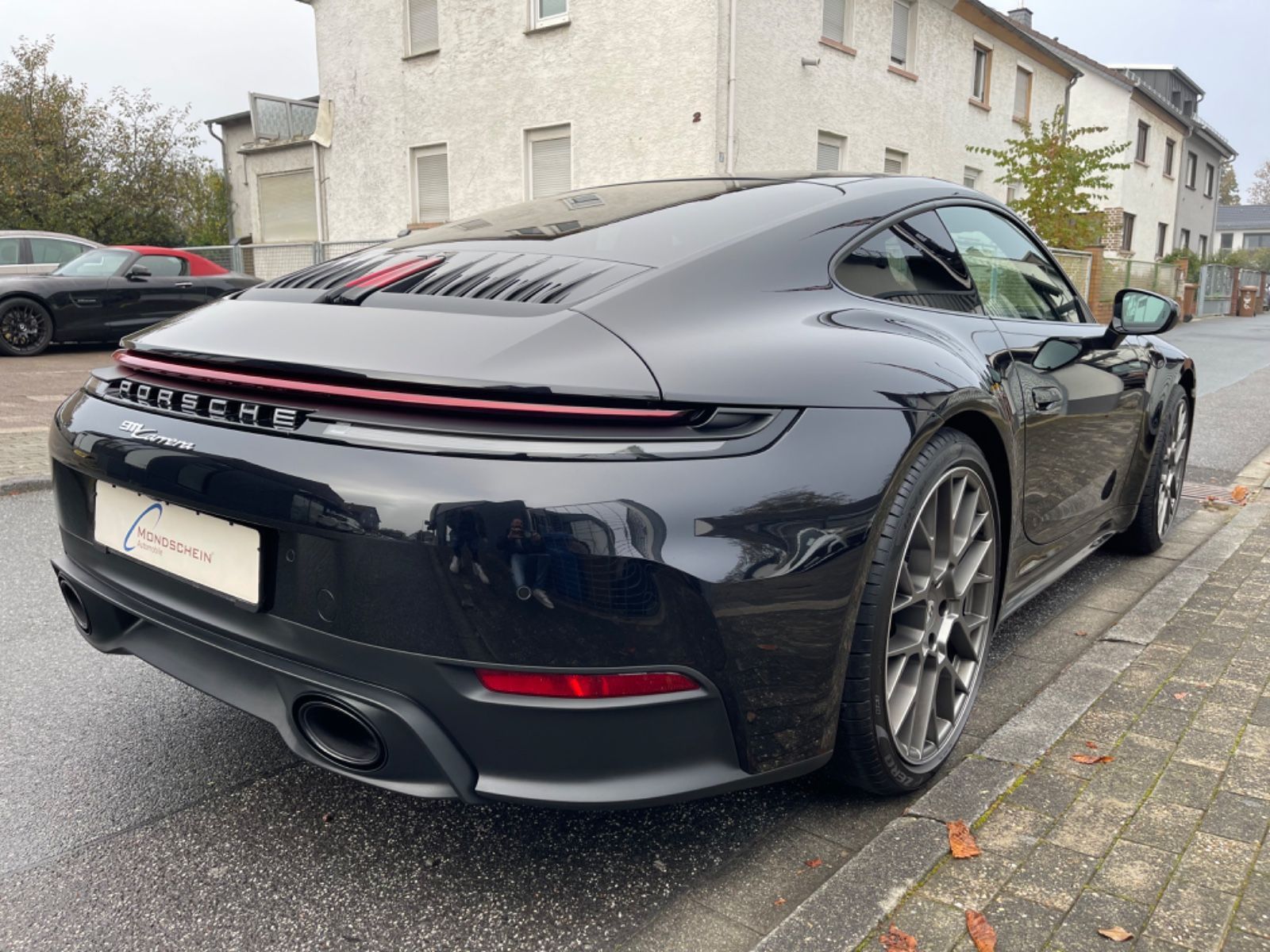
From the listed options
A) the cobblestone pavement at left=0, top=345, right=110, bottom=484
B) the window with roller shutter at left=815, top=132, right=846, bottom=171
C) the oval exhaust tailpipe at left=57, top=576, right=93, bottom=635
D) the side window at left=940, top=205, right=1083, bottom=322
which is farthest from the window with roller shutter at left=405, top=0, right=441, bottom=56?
the oval exhaust tailpipe at left=57, top=576, right=93, bottom=635

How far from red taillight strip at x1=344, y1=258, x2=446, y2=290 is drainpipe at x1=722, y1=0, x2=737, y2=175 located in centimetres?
1114

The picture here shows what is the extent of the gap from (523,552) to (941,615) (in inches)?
46.1

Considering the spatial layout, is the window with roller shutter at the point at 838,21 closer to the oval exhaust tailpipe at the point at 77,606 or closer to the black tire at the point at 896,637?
the black tire at the point at 896,637

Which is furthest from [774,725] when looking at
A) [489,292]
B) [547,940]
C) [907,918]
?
[489,292]

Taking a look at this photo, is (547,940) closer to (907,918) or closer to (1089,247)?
(907,918)

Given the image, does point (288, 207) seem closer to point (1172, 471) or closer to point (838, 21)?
point (838, 21)

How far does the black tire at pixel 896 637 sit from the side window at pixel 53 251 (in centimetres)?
1444

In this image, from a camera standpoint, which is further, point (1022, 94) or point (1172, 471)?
point (1022, 94)

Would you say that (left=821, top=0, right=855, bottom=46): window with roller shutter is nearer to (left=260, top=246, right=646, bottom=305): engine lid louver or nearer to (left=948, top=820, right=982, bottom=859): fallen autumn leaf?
(left=260, top=246, right=646, bottom=305): engine lid louver

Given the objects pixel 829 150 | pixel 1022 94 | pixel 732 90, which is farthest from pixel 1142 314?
pixel 1022 94

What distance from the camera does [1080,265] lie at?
1659 centimetres

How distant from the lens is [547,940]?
5.98 ft

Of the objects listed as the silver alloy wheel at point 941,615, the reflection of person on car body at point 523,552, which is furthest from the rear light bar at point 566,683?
the silver alloy wheel at point 941,615

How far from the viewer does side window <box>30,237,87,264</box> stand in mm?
13984
